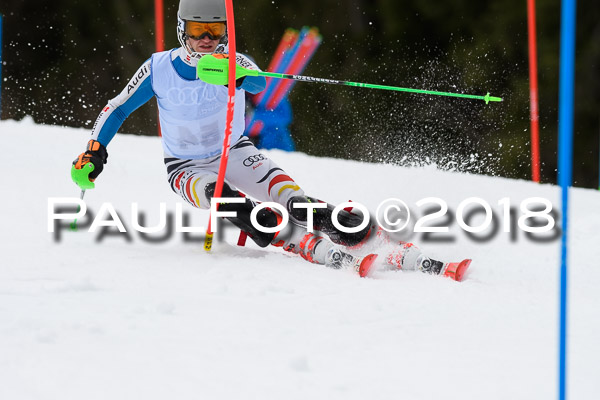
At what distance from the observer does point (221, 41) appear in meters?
3.35

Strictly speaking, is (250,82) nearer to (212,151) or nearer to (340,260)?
(212,151)

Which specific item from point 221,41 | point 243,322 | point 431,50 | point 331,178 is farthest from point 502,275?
point 431,50

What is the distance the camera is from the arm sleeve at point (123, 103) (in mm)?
3455

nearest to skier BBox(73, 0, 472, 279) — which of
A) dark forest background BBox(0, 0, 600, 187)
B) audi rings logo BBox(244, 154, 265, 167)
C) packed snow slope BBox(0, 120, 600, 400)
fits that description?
audi rings logo BBox(244, 154, 265, 167)

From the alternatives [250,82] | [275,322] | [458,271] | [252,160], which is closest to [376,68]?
[252,160]

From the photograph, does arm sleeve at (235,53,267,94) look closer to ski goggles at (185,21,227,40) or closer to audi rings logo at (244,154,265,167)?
ski goggles at (185,21,227,40)

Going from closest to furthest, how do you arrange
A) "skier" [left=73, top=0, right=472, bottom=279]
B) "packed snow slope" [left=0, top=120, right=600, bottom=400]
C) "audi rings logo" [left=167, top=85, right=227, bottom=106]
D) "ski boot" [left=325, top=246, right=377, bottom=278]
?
1. "packed snow slope" [left=0, top=120, right=600, bottom=400]
2. "ski boot" [left=325, top=246, right=377, bottom=278]
3. "skier" [left=73, top=0, right=472, bottom=279]
4. "audi rings logo" [left=167, top=85, right=227, bottom=106]

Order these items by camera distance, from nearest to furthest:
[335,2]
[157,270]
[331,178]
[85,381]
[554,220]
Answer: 1. [85,381]
2. [157,270]
3. [554,220]
4. [331,178]
5. [335,2]

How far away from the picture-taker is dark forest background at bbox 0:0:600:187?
11.6m

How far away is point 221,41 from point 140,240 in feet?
3.26

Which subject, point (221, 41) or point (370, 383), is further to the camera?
point (221, 41)

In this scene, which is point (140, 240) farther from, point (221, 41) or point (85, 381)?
point (85, 381)

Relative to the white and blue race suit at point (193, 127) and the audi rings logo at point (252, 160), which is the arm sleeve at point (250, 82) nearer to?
the white and blue race suit at point (193, 127)

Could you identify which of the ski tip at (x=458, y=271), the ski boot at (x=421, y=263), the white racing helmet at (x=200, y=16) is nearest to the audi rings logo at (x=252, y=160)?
the white racing helmet at (x=200, y=16)
